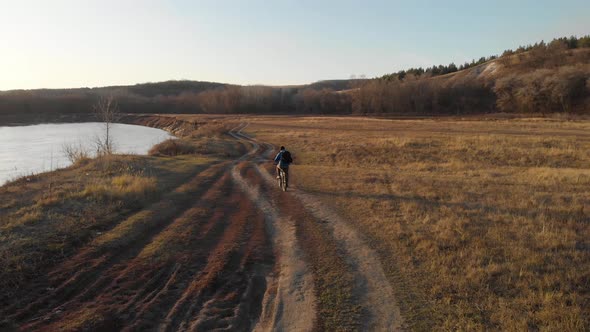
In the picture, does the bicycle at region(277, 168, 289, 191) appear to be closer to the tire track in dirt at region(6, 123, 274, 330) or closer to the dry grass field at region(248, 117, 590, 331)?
the dry grass field at region(248, 117, 590, 331)

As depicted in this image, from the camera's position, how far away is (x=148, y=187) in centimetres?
1703

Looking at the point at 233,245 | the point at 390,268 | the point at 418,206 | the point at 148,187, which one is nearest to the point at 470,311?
the point at 390,268

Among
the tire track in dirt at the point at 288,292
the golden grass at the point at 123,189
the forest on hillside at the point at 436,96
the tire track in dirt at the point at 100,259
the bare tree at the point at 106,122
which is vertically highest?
the forest on hillside at the point at 436,96

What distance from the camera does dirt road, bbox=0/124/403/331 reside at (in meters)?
6.95

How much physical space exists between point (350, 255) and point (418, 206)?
5385 mm

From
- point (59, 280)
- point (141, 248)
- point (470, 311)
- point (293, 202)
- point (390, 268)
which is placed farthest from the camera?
point (293, 202)

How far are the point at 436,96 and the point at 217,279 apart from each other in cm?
9712

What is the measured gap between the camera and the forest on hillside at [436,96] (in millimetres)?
72438

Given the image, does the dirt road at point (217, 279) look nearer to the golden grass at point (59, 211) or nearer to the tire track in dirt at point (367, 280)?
the tire track in dirt at point (367, 280)

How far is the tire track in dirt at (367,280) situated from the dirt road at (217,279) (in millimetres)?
25

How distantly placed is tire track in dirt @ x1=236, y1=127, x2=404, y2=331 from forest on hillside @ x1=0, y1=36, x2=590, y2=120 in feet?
245

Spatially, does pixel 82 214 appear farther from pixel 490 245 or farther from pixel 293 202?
pixel 490 245

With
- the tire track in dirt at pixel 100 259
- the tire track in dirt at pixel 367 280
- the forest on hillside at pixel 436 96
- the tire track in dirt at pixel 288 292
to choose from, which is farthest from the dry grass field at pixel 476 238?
the forest on hillside at pixel 436 96

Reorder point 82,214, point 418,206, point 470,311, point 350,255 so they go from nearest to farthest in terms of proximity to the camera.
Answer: point 470,311 → point 350,255 → point 82,214 → point 418,206
